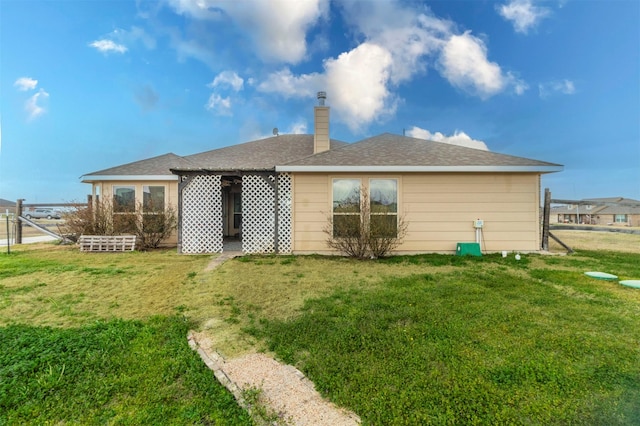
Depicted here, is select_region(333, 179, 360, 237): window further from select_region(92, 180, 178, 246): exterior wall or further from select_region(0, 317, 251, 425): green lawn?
select_region(92, 180, 178, 246): exterior wall

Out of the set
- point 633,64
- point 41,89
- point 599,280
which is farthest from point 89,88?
point 633,64

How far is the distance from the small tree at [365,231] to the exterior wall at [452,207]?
272mm

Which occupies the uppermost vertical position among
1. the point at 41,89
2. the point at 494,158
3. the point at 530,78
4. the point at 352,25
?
the point at 352,25

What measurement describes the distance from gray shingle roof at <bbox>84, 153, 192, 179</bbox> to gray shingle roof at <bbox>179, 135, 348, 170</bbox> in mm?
592

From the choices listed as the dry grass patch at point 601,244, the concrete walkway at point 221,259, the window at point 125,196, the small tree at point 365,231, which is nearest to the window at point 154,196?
the window at point 125,196

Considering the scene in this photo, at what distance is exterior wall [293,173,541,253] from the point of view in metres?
8.53

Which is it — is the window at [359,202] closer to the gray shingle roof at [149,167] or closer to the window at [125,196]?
the gray shingle roof at [149,167]

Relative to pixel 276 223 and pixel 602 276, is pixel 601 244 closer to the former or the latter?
pixel 602 276

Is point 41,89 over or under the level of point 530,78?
under

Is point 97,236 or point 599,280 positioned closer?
point 599,280

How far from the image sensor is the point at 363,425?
1863 millimetres

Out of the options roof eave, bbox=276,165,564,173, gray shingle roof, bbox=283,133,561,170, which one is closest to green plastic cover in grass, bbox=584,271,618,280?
roof eave, bbox=276,165,564,173

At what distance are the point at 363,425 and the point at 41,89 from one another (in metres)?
16.5

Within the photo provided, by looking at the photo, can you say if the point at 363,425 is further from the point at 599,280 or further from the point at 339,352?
the point at 599,280
